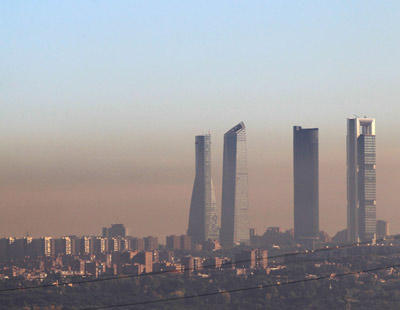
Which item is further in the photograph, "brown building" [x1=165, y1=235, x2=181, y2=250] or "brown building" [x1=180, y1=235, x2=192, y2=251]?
"brown building" [x1=180, y1=235, x2=192, y2=251]

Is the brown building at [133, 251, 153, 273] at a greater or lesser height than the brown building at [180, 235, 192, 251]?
lesser

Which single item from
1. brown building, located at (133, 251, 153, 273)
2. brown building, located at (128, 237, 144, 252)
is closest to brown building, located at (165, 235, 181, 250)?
brown building, located at (128, 237, 144, 252)

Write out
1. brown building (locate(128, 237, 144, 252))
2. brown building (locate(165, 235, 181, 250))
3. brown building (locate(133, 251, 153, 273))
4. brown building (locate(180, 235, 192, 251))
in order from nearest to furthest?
brown building (locate(133, 251, 153, 273)) → brown building (locate(128, 237, 144, 252)) → brown building (locate(165, 235, 181, 250)) → brown building (locate(180, 235, 192, 251))

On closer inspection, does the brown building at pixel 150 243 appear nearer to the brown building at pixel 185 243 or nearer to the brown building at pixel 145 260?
the brown building at pixel 185 243

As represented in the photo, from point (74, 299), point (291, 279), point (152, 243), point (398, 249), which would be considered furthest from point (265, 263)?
point (152, 243)

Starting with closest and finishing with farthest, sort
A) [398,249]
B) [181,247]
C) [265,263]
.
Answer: [265,263], [398,249], [181,247]

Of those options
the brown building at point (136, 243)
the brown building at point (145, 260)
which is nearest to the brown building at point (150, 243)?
the brown building at point (136, 243)

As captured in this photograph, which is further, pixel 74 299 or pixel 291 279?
pixel 291 279

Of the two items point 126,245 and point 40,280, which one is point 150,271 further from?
point 126,245

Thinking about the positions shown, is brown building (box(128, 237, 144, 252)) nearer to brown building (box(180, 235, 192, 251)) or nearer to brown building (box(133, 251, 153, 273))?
brown building (box(180, 235, 192, 251))

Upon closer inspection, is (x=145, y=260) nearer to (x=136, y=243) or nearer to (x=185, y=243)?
(x=136, y=243)

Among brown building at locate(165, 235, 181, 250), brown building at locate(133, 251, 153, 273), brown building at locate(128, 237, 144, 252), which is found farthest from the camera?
brown building at locate(165, 235, 181, 250)
